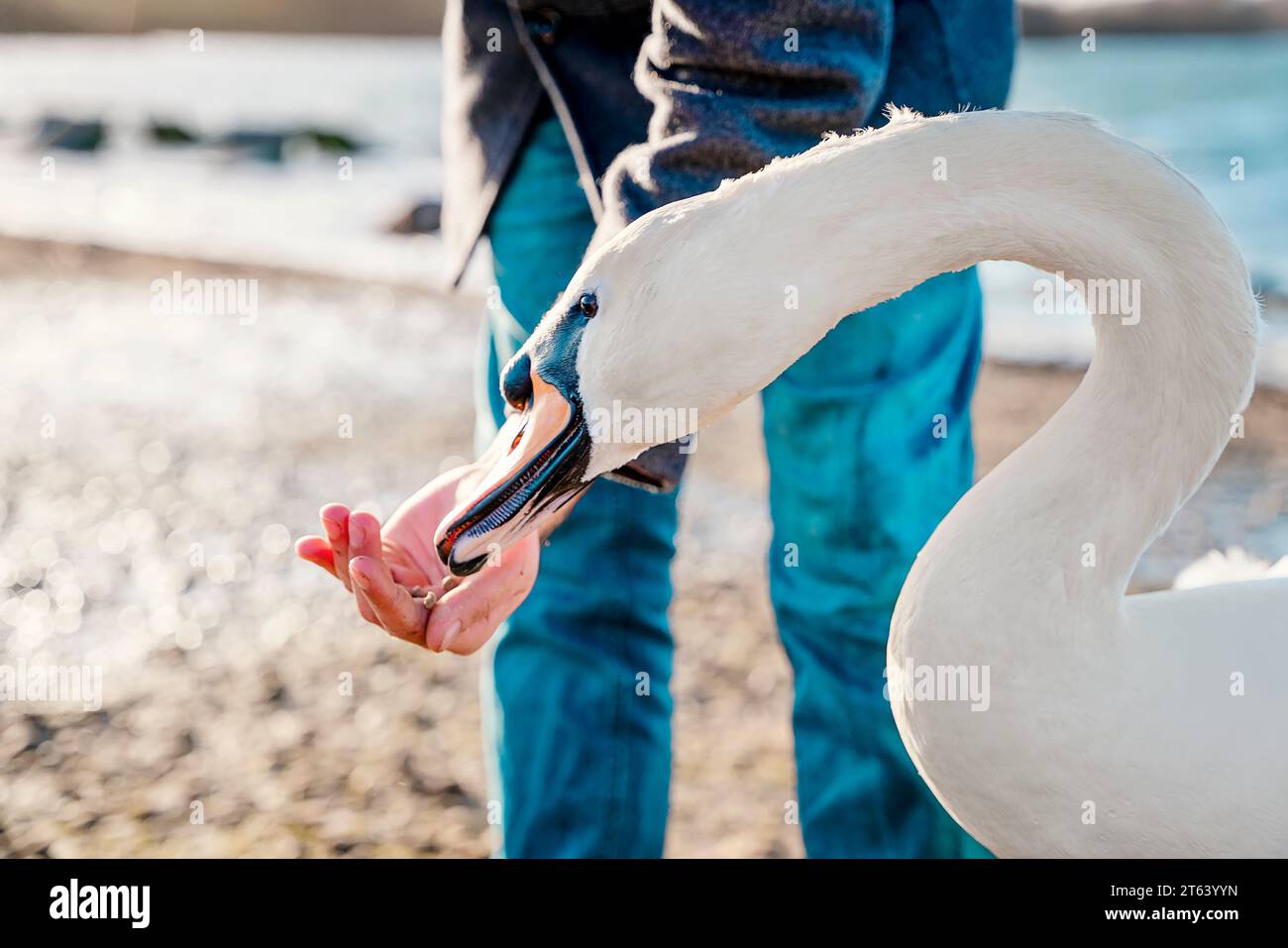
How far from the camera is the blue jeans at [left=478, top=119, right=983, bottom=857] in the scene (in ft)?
7.07

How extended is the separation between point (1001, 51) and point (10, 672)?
112 inches

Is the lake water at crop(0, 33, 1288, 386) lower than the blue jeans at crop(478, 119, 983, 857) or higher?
higher

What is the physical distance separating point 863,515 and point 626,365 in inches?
28.9

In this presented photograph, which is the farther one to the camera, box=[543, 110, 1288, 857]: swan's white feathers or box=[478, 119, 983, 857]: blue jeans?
box=[478, 119, 983, 857]: blue jeans

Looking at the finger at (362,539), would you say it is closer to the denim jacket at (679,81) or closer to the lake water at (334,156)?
the denim jacket at (679,81)

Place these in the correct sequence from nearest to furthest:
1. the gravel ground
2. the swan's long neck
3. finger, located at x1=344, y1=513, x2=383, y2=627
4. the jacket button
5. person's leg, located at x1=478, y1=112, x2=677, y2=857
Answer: the swan's long neck, finger, located at x1=344, y1=513, x2=383, y2=627, the jacket button, person's leg, located at x1=478, y1=112, x2=677, y2=857, the gravel ground

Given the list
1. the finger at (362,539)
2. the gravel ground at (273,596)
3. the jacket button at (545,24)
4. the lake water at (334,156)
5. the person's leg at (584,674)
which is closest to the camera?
the finger at (362,539)

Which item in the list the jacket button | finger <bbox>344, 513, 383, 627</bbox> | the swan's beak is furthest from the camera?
the jacket button

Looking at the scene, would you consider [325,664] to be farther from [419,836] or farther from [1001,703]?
[1001,703]

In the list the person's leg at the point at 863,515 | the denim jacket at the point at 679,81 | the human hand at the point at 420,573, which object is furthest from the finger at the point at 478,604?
the person's leg at the point at 863,515

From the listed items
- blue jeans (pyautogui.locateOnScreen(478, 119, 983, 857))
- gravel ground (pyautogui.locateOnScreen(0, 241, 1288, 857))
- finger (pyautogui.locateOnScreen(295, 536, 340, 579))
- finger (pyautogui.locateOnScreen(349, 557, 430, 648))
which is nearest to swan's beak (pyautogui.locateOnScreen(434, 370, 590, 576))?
finger (pyautogui.locateOnScreen(349, 557, 430, 648))

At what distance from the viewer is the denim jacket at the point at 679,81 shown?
1795 mm

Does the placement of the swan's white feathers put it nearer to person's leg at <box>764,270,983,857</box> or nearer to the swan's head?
the swan's head

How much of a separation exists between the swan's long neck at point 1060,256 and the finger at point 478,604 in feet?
1.83
